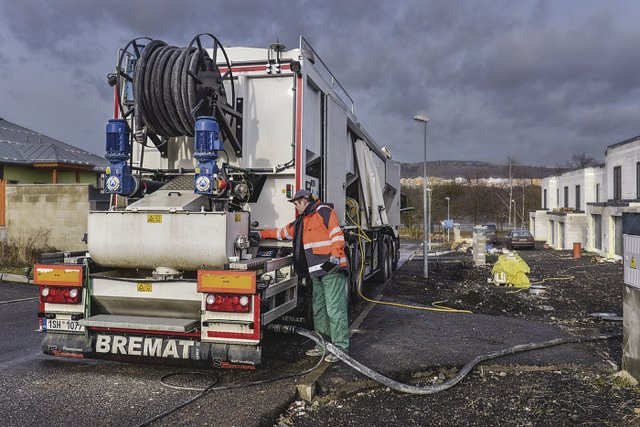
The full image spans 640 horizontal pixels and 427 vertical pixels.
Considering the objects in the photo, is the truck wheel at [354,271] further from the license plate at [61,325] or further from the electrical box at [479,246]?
the electrical box at [479,246]

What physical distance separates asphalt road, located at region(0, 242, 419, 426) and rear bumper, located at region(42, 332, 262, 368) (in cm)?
21

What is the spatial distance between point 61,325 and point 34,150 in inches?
768

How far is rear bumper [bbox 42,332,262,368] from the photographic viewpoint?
5059mm

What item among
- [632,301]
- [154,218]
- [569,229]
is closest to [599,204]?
[569,229]

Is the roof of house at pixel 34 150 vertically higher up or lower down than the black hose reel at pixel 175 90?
higher up

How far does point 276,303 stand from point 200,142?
1.87m

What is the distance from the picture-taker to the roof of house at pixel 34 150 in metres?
20.9

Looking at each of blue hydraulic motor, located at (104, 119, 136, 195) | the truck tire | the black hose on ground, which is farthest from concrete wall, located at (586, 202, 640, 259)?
blue hydraulic motor, located at (104, 119, 136, 195)

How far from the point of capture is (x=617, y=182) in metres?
28.9

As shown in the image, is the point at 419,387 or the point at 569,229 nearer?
the point at 419,387

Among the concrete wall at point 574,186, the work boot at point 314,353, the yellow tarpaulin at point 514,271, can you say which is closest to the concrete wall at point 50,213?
the work boot at point 314,353

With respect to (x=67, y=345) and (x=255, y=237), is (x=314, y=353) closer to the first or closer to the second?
(x=255, y=237)

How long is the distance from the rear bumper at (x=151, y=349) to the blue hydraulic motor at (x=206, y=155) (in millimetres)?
1509

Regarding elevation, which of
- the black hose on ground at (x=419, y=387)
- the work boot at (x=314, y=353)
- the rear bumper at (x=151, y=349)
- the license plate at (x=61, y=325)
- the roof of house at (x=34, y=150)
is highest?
the roof of house at (x=34, y=150)
